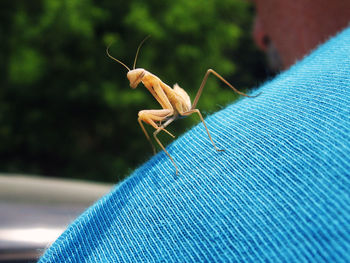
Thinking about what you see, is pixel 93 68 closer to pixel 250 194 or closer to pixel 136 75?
pixel 136 75

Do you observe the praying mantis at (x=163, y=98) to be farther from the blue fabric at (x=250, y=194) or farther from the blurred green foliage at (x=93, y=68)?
the blurred green foliage at (x=93, y=68)

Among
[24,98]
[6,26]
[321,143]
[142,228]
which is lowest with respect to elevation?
[321,143]

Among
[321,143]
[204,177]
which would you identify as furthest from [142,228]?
[321,143]

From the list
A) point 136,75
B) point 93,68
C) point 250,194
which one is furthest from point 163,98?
point 93,68

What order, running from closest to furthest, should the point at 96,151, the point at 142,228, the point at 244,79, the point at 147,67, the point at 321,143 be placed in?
1. the point at 321,143
2. the point at 142,228
3. the point at 147,67
4. the point at 96,151
5. the point at 244,79

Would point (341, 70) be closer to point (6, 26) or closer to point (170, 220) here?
point (170, 220)
